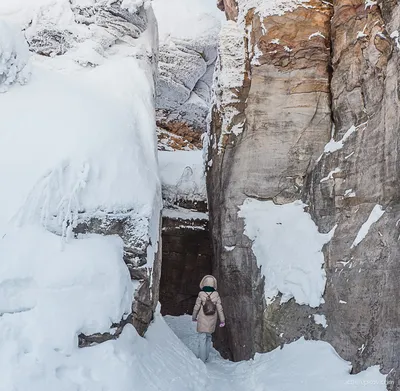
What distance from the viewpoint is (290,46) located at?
34.2 feet

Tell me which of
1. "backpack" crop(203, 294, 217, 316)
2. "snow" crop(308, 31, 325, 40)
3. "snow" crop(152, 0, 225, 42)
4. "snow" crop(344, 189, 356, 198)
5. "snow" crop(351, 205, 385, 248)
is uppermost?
"snow" crop(152, 0, 225, 42)

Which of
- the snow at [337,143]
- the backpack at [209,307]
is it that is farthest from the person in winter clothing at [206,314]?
the snow at [337,143]

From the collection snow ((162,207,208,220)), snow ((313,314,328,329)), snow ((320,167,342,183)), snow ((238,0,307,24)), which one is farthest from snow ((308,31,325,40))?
snow ((162,207,208,220))

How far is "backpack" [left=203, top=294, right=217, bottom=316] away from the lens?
8812 millimetres

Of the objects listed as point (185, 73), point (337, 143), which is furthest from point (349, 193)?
point (185, 73)

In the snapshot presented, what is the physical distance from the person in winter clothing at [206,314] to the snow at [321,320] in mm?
1811

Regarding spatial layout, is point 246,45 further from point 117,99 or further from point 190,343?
point 190,343

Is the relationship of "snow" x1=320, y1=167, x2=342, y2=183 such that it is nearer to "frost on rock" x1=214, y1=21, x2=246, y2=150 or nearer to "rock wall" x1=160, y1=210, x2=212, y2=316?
"frost on rock" x1=214, y1=21, x2=246, y2=150

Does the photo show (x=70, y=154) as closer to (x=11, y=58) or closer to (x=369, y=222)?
(x=11, y=58)

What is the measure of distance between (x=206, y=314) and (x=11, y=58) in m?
6.41

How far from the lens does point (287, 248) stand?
935cm

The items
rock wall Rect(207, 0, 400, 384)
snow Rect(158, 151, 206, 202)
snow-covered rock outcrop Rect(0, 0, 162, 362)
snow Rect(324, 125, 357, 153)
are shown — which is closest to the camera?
snow-covered rock outcrop Rect(0, 0, 162, 362)

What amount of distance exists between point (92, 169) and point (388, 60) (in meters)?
5.67

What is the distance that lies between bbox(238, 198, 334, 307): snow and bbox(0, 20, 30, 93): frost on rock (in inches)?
221
